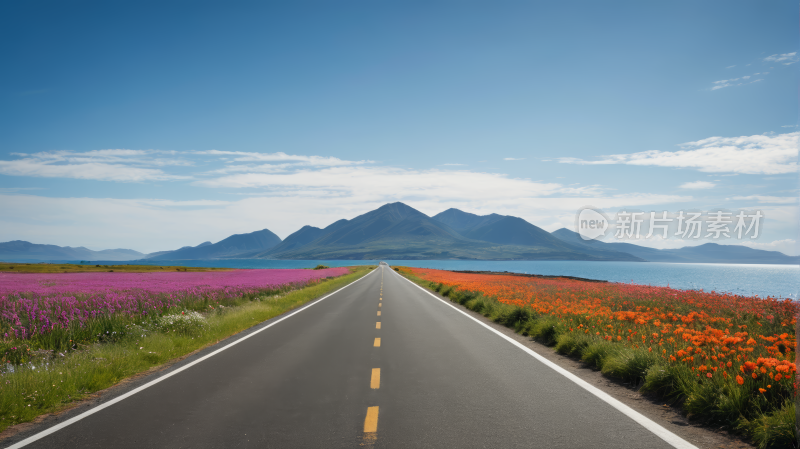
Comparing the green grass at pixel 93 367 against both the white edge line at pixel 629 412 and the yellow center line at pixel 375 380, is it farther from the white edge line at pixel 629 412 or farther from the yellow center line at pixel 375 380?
the white edge line at pixel 629 412

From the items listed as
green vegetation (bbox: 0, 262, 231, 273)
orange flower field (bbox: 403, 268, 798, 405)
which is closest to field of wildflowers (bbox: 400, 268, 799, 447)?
orange flower field (bbox: 403, 268, 798, 405)

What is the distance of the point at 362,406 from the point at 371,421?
2.15 ft

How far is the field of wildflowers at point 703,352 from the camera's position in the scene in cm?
483

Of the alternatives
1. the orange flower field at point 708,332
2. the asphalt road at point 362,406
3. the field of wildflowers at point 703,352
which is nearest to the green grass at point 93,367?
the asphalt road at point 362,406

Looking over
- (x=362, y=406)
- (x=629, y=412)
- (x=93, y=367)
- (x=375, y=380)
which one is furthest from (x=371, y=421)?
(x=93, y=367)

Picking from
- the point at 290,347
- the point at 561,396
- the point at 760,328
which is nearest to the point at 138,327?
the point at 290,347

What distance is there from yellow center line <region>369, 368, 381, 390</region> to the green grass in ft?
15.2

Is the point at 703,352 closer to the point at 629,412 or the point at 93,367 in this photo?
the point at 629,412

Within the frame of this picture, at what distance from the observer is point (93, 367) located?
748cm

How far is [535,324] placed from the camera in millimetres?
12336

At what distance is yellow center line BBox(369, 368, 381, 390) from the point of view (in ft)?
22.3

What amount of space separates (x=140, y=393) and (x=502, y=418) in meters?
5.74

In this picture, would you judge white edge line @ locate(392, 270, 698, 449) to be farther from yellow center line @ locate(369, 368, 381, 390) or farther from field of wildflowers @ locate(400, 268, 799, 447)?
yellow center line @ locate(369, 368, 381, 390)

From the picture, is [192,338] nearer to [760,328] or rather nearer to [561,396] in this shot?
[561,396]
